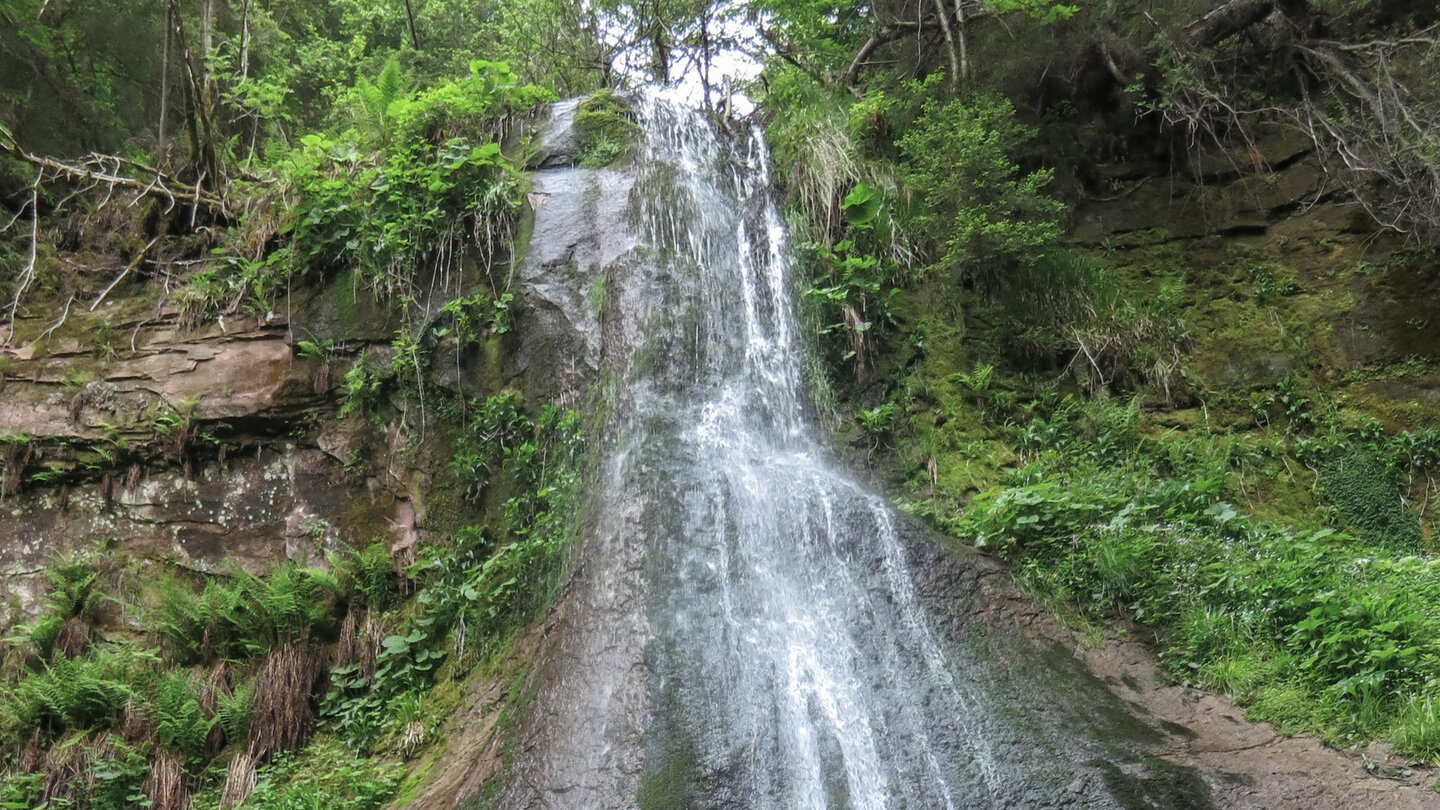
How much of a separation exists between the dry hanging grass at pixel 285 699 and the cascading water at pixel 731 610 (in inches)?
81.6

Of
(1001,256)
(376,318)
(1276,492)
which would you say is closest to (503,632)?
(376,318)

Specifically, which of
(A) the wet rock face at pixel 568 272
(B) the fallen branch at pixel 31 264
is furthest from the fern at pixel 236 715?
(B) the fallen branch at pixel 31 264

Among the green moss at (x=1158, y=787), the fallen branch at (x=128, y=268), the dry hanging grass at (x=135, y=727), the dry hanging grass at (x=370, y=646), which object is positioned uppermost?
the fallen branch at (x=128, y=268)

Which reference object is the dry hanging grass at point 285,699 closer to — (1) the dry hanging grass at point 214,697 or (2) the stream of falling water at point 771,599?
(1) the dry hanging grass at point 214,697

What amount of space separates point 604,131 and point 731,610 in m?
5.33

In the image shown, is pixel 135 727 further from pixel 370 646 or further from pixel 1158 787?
pixel 1158 787

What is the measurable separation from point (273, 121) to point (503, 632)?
7.28m

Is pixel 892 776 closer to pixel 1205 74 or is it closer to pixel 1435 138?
pixel 1435 138

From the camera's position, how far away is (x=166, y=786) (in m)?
5.06

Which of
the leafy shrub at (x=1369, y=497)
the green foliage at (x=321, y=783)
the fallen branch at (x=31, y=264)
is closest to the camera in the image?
the green foliage at (x=321, y=783)

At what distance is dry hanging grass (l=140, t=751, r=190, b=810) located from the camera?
501cm

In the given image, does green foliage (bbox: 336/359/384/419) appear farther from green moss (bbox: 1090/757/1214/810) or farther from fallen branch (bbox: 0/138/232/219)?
green moss (bbox: 1090/757/1214/810)

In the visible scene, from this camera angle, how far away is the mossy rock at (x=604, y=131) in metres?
7.89

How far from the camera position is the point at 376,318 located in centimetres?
716
